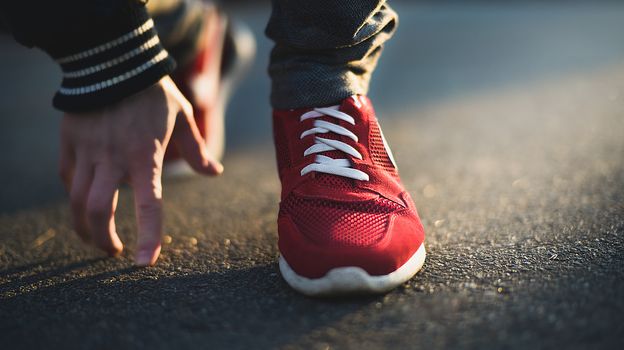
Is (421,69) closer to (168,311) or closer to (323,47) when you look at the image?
(323,47)

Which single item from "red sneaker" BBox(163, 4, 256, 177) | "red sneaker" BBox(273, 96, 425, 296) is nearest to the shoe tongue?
"red sneaker" BBox(273, 96, 425, 296)

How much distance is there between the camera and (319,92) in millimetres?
792

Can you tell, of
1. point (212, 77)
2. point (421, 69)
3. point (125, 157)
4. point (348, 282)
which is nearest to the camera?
point (348, 282)

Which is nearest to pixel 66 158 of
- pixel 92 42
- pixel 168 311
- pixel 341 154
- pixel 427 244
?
pixel 92 42

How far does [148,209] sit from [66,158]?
0.17 metres

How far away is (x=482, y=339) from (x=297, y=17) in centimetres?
50

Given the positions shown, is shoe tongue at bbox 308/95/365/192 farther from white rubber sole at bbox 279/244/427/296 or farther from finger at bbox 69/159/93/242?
finger at bbox 69/159/93/242

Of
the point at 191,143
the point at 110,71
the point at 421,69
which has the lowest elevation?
the point at 421,69

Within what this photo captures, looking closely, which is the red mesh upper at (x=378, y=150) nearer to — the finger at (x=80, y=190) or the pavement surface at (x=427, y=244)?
the pavement surface at (x=427, y=244)

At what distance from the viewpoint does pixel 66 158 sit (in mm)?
801

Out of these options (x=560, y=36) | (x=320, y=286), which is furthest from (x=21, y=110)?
(x=560, y=36)

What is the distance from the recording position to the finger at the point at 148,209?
28.9 inches

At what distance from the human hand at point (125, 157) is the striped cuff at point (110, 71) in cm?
2

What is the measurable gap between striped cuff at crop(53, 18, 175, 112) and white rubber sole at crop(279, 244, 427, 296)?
1.10ft
